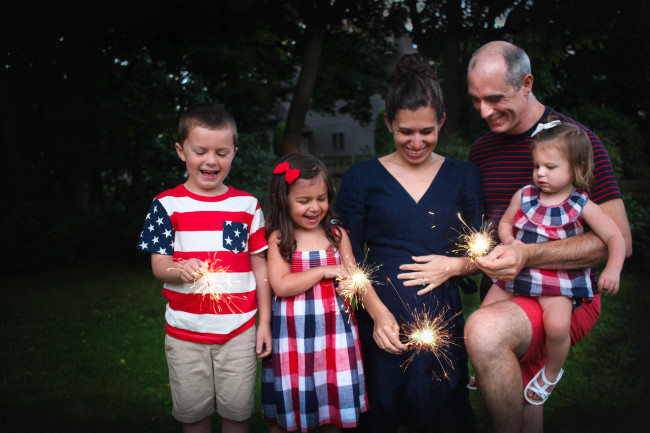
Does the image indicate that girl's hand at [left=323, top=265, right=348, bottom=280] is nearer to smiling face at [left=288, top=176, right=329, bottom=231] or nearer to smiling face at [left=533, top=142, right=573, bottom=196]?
smiling face at [left=288, top=176, right=329, bottom=231]

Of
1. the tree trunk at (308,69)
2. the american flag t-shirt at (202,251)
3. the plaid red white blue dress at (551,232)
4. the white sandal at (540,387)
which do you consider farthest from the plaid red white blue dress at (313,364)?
the tree trunk at (308,69)

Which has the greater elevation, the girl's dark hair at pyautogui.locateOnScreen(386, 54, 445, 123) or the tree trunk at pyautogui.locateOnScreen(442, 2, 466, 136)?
the tree trunk at pyautogui.locateOnScreen(442, 2, 466, 136)

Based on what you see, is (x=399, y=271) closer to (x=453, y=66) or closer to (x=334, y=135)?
(x=453, y=66)

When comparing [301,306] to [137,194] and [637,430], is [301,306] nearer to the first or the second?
[637,430]

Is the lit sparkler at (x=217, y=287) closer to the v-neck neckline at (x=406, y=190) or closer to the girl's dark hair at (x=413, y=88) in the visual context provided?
the v-neck neckline at (x=406, y=190)

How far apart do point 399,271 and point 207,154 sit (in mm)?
1252

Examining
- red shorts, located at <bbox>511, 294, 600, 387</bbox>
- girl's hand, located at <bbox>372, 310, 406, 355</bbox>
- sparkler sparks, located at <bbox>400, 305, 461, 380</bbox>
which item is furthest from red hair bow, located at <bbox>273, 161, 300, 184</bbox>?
red shorts, located at <bbox>511, 294, 600, 387</bbox>

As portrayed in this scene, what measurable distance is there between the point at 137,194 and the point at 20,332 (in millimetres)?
3550

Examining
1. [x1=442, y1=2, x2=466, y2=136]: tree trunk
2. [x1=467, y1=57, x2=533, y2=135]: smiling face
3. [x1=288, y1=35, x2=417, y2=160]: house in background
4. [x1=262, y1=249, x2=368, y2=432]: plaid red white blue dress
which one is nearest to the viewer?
[x1=262, y1=249, x2=368, y2=432]: plaid red white blue dress

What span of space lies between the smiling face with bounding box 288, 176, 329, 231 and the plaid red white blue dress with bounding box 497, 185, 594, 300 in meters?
1.13

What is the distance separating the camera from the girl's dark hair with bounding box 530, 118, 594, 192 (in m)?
2.63

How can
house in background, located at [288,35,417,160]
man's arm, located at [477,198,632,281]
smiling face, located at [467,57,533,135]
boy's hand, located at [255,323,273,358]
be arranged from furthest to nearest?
house in background, located at [288,35,417,160] → smiling face, located at [467,57,533,135] → boy's hand, located at [255,323,273,358] → man's arm, located at [477,198,632,281]

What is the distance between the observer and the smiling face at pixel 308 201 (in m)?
→ 2.75

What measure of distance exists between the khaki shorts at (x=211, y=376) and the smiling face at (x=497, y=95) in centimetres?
193
